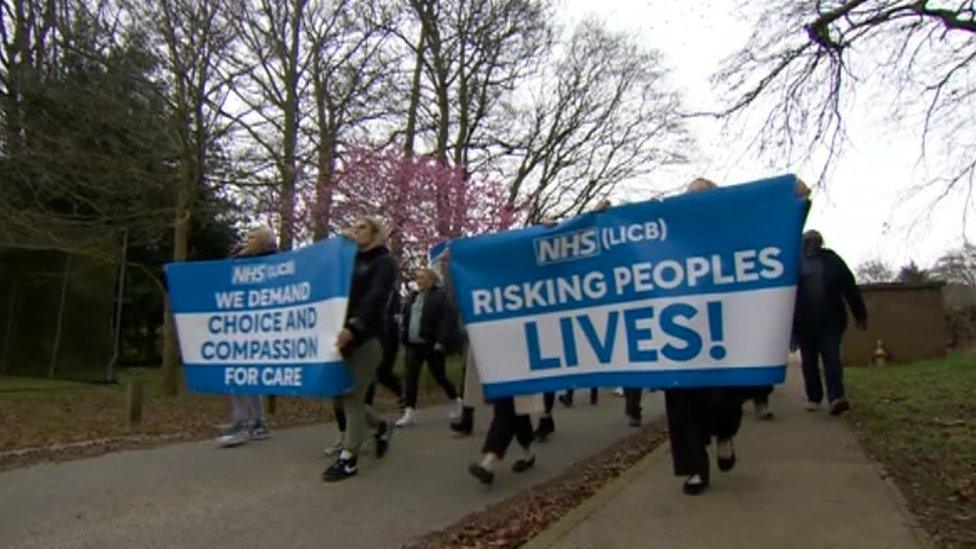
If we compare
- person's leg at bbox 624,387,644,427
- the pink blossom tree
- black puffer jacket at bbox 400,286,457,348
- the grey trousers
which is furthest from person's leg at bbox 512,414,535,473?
the pink blossom tree

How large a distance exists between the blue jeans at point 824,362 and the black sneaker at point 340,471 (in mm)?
4892

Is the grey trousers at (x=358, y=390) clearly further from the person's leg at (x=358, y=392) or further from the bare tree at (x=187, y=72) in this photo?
the bare tree at (x=187, y=72)

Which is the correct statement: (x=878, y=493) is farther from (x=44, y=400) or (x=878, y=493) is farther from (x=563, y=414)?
(x=44, y=400)

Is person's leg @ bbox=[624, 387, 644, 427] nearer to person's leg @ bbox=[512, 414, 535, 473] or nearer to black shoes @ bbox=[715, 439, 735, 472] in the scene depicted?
person's leg @ bbox=[512, 414, 535, 473]

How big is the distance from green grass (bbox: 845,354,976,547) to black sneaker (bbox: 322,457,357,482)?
3.68m

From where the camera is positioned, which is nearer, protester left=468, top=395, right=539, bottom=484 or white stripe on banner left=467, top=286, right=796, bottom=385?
white stripe on banner left=467, top=286, right=796, bottom=385

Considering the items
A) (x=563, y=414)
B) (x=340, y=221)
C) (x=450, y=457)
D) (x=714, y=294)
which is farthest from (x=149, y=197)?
(x=714, y=294)

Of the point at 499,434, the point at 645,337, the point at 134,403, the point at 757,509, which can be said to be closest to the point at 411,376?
the point at 134,403

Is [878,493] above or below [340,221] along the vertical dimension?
below

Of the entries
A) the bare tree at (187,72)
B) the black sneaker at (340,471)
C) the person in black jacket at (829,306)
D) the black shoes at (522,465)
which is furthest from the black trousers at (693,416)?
the bare tree at (187,72)

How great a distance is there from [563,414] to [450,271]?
5.00m

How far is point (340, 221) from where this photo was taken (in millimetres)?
19125

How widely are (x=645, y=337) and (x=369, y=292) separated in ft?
6.90

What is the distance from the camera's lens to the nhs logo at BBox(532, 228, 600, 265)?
18.2 ft
